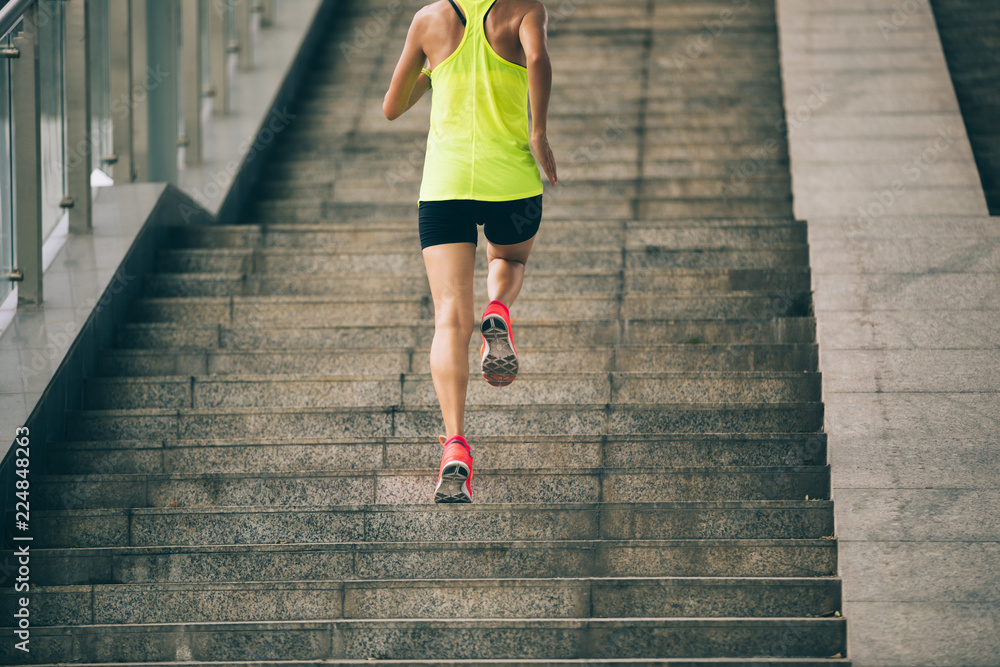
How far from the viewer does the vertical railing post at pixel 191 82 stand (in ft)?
30.1

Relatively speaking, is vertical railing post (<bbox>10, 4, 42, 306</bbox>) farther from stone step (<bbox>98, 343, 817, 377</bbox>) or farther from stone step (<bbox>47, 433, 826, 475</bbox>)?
stone step (<bbox>47, 433, 826, 475</bbox>)

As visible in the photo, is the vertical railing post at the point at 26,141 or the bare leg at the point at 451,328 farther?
the vertical railing post at the point at 26,141

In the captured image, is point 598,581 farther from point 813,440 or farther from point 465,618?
Result: point 813,440

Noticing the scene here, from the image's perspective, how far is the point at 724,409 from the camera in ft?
17.9

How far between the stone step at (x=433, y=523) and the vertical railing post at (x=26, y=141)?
1.75m

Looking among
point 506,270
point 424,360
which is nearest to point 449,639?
point 506,270

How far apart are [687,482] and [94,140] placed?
5.15 metres

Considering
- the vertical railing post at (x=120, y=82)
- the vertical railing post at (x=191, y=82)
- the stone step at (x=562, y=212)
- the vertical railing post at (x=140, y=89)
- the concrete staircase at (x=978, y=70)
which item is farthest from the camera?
the vertical railing post at (x=191, y=82)

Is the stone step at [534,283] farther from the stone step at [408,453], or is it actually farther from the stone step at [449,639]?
the stone step at [449,639]

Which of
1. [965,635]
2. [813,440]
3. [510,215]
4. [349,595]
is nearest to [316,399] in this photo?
[349,595]

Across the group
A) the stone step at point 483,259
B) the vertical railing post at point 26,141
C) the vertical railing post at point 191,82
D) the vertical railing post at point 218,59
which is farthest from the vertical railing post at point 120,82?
the vertical railing post at point 218,59

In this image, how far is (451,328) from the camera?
14.0 feet

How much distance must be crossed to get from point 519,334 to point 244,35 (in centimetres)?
592

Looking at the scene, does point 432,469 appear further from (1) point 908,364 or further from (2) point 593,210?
(2) point 593,210
